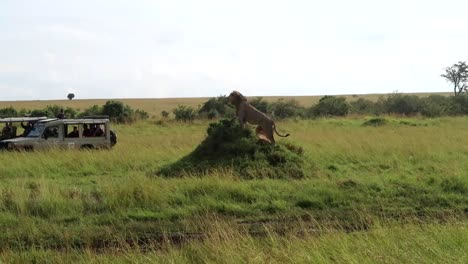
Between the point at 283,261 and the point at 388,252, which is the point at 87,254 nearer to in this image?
the point at 283,261

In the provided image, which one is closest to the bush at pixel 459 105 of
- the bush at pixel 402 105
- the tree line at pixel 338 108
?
the tree line at pixel 338 108

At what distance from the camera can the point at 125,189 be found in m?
9.36

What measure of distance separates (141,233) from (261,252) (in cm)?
269

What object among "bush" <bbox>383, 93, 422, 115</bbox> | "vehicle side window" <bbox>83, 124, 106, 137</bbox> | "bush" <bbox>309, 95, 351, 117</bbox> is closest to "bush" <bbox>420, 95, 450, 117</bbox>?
"bush" <bbox>383, 93, 422, 115</bbox>

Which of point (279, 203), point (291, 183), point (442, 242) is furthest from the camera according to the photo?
point (291, 183)

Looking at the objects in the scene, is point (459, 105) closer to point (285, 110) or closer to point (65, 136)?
point (285, 110)

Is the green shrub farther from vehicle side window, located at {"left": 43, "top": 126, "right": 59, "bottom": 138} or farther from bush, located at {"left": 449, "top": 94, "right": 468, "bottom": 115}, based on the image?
vehicle side window, located at {"left": 43, "top": 126, "right": 59, "bottom": 138}

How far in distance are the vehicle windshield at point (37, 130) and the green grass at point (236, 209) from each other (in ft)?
6.34

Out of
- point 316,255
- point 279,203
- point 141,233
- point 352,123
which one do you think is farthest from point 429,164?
point 352,123

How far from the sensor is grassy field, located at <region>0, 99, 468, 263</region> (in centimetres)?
533

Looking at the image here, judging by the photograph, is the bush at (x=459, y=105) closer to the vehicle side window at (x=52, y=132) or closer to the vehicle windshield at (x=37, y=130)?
the vehicle side window at (x=52, y=132)

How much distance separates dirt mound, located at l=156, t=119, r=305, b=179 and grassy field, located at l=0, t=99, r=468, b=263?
1.23 ft

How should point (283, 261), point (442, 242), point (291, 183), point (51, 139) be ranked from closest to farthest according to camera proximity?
point (283, 261), point (442, 242), point (291, 183), point (51, 139)

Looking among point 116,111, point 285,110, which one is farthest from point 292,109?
point 116,111
